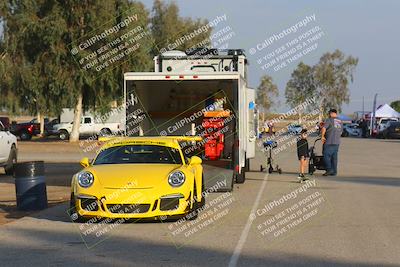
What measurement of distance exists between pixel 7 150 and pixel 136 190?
11020 mm

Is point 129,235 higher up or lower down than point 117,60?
lower down

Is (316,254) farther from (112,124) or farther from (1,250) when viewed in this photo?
(112,124)

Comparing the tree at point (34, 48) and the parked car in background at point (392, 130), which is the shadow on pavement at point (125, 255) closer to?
the tree at point (34, 48)

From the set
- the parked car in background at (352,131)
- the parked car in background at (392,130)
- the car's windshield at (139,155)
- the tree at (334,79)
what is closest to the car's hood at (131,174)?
the car's windshield at (139,155)

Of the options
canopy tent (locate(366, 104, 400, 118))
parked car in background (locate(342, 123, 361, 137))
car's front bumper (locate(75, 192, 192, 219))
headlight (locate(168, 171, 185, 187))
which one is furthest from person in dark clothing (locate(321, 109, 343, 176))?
canopy tent (locate(366, 104, 400, 118))

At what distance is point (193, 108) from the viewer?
18391 mm

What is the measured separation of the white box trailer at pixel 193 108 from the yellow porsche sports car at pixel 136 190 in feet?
12.9

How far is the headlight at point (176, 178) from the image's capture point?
34.2ft

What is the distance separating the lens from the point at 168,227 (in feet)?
33.9

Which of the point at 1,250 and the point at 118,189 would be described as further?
the point at 118,189

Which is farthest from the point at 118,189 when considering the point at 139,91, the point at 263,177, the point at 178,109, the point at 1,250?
the point at 263,177

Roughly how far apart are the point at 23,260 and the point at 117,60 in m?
32.5

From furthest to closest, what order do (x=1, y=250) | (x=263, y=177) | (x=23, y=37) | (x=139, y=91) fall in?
(x=23, y=37)
(x=263, y=177)
(x=139, y=91)
(x=1, y=250)

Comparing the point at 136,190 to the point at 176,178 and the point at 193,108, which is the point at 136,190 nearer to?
the point at 176,178
